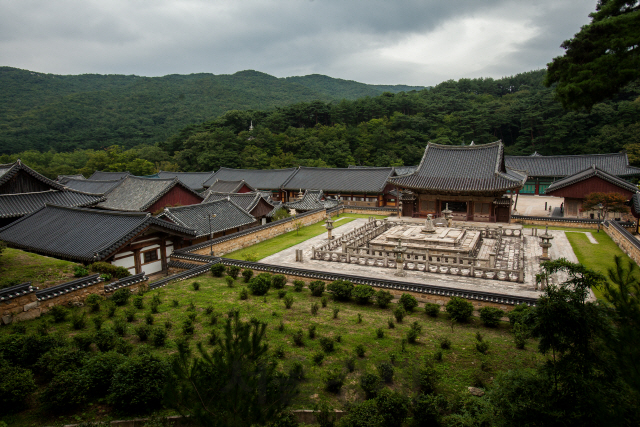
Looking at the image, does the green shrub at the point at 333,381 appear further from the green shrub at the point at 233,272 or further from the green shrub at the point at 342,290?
the green shrub at the point at 233,272

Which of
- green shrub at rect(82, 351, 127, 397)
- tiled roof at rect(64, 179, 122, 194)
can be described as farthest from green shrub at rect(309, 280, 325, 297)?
tiled roof at rect(64, 179, 122, 194)

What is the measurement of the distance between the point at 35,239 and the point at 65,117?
361ft

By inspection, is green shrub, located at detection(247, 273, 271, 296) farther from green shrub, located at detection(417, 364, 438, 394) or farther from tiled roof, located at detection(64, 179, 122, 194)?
tiled roof, located at detection(64, 179, 122, 194)

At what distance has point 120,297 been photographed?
1302 cm

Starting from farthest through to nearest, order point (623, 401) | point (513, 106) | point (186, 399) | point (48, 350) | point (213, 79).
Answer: point (213, 79)
point (513, 106)
point (48, 350)
point (186, 399)
point (623, 401)

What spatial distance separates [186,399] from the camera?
4.48 m

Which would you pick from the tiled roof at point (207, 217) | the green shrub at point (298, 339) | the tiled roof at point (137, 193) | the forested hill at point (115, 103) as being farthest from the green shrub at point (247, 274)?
the forested hill at point (115, 103)

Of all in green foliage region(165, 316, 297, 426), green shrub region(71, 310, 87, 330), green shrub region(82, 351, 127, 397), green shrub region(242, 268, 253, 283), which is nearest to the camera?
green foliage region(165, 316, 297, 426)

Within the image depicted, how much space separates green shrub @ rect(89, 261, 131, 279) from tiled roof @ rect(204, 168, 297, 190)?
115 ft

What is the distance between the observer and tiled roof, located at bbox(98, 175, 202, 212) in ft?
105

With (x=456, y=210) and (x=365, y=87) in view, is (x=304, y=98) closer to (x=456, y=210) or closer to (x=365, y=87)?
(x=365, y=87)

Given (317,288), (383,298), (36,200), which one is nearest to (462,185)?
(383,298)

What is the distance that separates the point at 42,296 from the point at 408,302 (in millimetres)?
12967

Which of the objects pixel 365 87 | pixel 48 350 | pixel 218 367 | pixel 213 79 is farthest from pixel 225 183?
pixel 365 87
